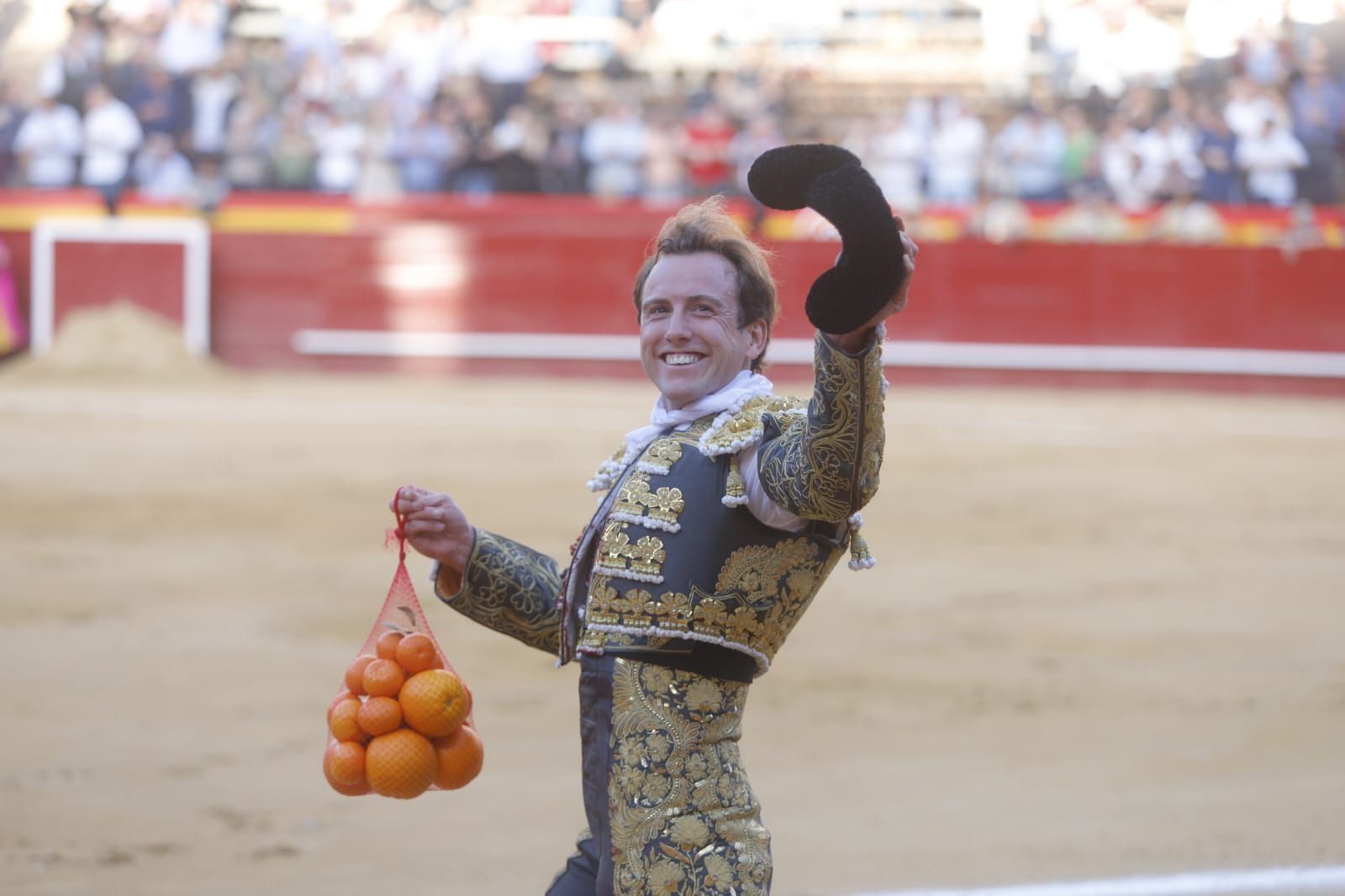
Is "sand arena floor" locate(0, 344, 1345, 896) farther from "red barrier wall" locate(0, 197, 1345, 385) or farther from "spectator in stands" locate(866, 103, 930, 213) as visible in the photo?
"spectator in stands" locate(866, 103, 930, 213)

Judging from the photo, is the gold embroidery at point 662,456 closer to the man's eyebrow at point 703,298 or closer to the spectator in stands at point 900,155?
the man's eyebrow at point 703,298

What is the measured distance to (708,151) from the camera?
12445mm

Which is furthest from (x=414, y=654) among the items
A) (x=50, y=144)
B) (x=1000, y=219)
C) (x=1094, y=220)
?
(x=50, y=144)

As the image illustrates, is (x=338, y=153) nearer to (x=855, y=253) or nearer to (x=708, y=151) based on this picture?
(x=708, y=151)

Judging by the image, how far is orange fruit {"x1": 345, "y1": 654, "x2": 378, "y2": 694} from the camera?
6.40 feet

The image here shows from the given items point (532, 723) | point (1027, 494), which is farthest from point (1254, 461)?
point (532, 723)

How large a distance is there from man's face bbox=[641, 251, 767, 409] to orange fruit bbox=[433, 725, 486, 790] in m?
0.46

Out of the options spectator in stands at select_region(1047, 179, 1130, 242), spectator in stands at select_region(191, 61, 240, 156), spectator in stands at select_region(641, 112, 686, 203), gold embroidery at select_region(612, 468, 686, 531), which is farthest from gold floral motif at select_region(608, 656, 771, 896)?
spectator in stands at select_region(191, 61, 240, 156)

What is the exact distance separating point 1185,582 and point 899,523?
1.35m

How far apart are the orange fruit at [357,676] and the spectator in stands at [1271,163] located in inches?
445

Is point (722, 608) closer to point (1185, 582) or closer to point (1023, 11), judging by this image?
point (1185, 582)

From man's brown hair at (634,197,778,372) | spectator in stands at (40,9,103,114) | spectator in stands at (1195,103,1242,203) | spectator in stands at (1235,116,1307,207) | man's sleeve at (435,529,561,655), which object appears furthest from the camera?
spectator in stands at (40,9,103,114)

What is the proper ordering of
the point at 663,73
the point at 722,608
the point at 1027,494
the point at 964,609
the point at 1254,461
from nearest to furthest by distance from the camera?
1. the point at 722,608
2. the point at 964,609
3. the point at 1027,494
4. the point at 1254,461
5. the point at 663,73

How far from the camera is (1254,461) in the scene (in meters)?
9.05
